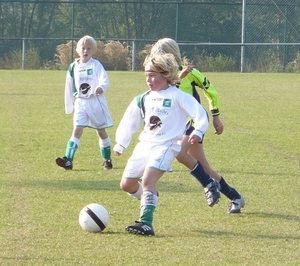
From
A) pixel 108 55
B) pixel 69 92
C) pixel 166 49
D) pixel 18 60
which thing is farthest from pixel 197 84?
pixel 18 60

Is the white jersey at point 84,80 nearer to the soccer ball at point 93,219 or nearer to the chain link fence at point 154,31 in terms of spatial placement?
the soccer ball at point 93,219

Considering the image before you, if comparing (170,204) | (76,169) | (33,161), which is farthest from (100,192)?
(33,161)

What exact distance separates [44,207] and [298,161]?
3839 mm

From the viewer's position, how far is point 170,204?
6.77m

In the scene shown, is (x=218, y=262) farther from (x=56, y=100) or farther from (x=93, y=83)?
(x=56, y=100)

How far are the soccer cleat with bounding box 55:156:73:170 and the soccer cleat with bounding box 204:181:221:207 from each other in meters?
2.69

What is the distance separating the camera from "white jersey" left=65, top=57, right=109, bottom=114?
9000mm

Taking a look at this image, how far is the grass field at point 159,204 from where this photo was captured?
16.6 ft

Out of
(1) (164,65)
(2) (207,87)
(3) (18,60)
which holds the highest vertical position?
(1) (164,65)

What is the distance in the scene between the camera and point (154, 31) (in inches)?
1346

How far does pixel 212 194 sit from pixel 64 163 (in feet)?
9.13

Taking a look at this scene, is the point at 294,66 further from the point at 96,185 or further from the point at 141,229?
the point at 141,229

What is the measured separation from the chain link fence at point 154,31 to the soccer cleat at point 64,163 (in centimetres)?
2240

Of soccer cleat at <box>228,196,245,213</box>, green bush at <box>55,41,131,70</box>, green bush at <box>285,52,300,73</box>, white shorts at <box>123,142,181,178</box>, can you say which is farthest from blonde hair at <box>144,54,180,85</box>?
green bush at <box>285,52,300,73</box>
